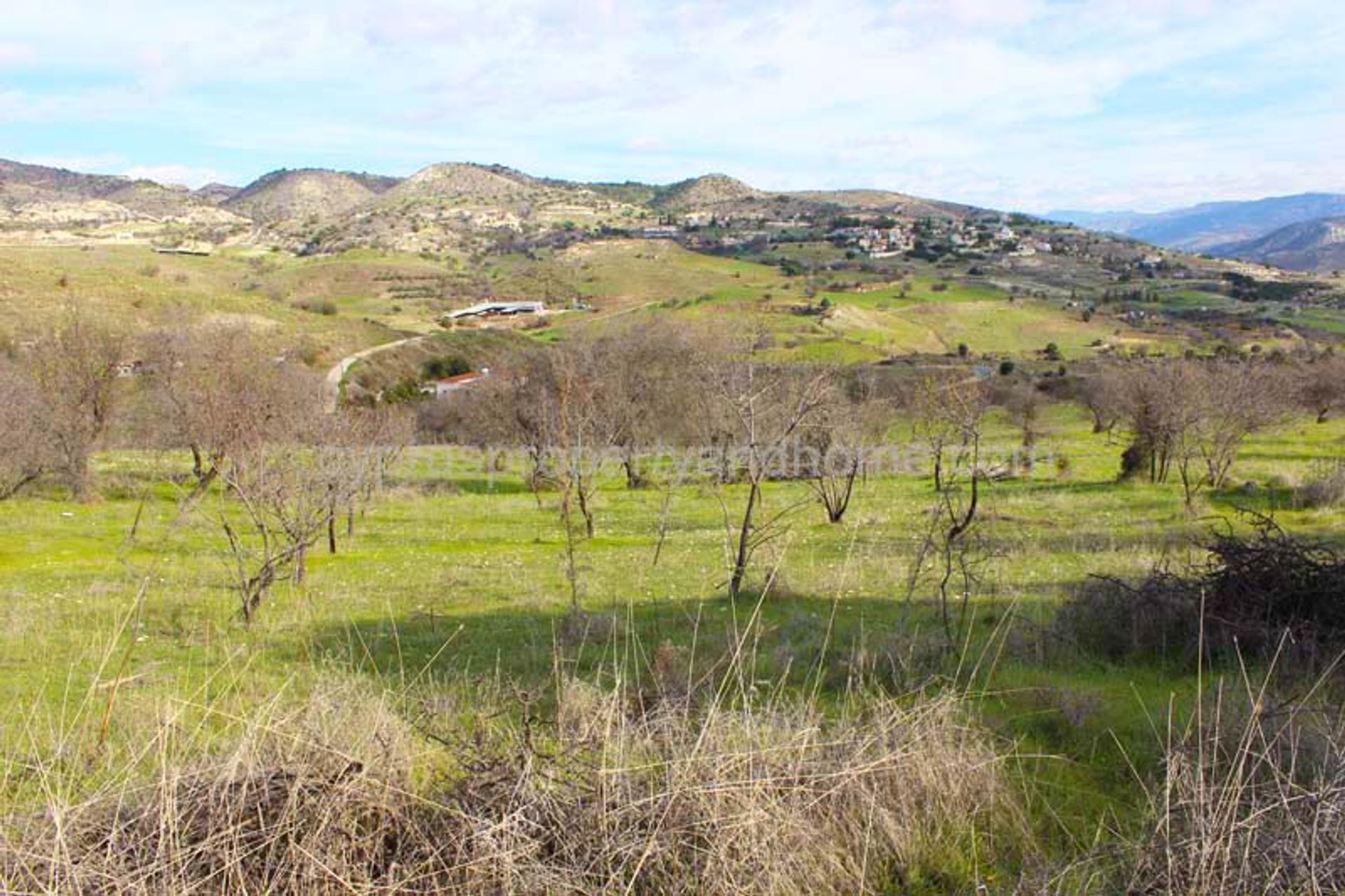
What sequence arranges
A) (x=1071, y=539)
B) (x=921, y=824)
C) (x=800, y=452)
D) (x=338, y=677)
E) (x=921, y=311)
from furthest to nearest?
(x=921, y=311) → (x=800, y=452) → (x=1071, y=539) → (x=338, y=677) → (x=921, y=824)

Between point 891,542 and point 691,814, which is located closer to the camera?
point 691,814

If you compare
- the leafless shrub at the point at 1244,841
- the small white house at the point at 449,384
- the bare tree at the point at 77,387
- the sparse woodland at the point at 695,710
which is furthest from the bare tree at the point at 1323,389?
the bare tree at the point at 77,387

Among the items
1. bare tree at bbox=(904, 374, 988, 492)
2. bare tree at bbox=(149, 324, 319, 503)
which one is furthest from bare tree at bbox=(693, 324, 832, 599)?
bare tree at bbox=(149, 324, 319, 503)

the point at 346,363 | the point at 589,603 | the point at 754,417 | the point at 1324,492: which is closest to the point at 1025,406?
the point at 1324,492

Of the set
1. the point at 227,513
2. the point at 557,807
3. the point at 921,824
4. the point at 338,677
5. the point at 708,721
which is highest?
the point at 708,721

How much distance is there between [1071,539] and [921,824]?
16575 millimetres

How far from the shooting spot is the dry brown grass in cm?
311

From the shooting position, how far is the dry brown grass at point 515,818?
10.2ft

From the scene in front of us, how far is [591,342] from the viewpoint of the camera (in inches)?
2189

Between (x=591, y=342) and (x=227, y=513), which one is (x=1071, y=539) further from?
(x=591, y=342)

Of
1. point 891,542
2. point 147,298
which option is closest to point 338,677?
point 891,542

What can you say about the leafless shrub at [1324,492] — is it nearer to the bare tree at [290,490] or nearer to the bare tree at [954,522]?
the bare tree at [954,522]

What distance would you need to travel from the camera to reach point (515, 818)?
3.28m

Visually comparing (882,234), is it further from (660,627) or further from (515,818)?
(515,818)
